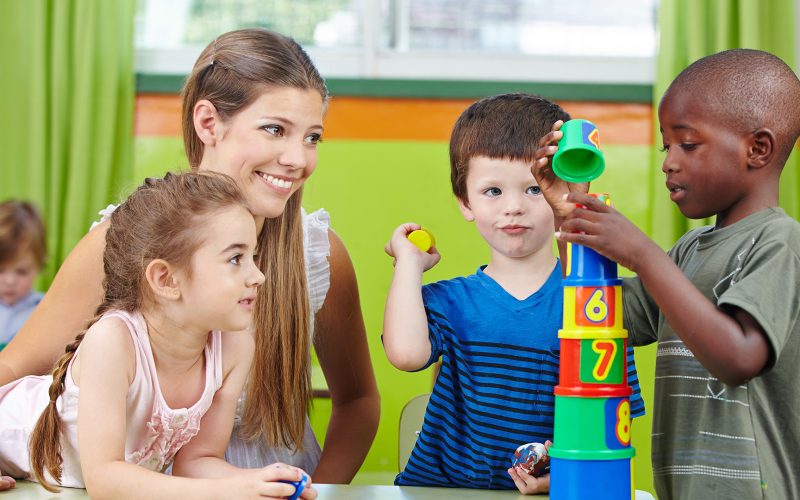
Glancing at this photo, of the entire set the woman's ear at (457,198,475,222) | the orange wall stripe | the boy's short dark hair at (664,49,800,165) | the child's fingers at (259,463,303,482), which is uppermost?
the boy's short dark hair at (664,49,800,165)

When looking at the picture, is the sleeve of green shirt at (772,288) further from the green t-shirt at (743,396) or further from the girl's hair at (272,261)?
the girl's hair at (272,261)

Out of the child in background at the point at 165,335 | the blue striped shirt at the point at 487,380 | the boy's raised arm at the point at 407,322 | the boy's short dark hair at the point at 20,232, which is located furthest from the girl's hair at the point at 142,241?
the boy's short dark hair at the point at 20,232

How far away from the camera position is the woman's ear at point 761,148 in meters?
1.12

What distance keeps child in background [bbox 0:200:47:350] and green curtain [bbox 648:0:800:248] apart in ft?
6.50

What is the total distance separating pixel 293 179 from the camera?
158cm

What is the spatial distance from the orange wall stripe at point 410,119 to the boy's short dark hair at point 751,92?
6.48 ft

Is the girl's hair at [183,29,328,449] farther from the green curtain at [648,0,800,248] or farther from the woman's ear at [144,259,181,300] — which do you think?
the green curtain at [648,0,800,248]

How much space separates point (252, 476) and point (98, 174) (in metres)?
2.35

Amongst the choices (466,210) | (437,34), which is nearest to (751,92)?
(466,210)

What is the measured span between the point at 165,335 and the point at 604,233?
586 millimetres

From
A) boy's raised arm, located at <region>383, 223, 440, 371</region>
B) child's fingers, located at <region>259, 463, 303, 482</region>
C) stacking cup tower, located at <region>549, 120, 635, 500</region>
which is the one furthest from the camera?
boy's raised arm, located at <region>383, 223, 440, 371</region>

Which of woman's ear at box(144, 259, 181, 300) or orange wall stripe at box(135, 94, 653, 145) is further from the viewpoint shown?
orange wall stripe at box(135, 94, 653, 145)

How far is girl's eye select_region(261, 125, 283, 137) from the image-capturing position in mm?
1538

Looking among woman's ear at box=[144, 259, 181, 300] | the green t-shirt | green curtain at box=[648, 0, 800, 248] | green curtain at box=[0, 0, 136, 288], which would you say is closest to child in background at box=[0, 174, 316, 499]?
woman's ear at box=[144, 259, 181, 300]
